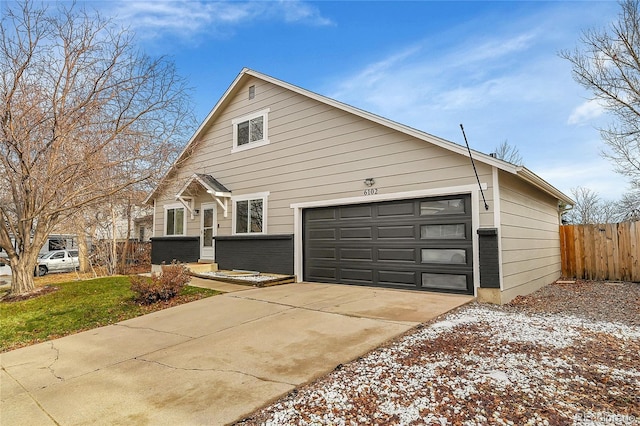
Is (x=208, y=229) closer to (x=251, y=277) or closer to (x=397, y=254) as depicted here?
(x=251, y=277)

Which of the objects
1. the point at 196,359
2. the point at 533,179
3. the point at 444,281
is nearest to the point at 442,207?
the point at 444,281

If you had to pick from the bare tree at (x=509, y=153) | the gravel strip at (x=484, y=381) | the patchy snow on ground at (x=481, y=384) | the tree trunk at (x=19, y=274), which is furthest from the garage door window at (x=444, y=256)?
the bare tree at (x=509, y=153)

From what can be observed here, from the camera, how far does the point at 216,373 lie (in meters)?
3.66

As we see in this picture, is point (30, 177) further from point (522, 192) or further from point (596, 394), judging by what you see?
point (522, 192)

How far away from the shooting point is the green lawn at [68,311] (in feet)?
18.7

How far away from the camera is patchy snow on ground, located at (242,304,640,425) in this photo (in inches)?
104

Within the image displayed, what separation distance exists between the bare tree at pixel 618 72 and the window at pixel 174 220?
1524 cm

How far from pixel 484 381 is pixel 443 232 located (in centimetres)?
474

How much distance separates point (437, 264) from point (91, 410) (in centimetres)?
651

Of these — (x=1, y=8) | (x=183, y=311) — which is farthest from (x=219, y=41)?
(x=183, y=311)

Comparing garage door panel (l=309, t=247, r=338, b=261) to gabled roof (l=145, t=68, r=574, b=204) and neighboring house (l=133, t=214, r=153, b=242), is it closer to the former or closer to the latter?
gabled roof (l=145, t=68, r=574, b=204)

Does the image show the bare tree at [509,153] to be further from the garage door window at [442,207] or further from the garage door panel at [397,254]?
the garage door panel at [397,254]

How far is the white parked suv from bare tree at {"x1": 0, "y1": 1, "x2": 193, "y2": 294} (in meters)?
12.3

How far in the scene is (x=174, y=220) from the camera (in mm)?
13836
